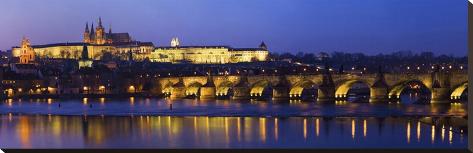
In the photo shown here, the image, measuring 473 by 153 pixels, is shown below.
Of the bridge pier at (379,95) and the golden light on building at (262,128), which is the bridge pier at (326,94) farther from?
the golden light on building at (262,128)

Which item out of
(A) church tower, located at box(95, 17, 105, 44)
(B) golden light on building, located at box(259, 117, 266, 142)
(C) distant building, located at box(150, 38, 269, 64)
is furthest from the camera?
(A) church tower, located at box(95, 17, 105, 44)

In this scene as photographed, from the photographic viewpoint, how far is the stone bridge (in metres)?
32.0

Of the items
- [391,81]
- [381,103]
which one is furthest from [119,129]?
[391,81]

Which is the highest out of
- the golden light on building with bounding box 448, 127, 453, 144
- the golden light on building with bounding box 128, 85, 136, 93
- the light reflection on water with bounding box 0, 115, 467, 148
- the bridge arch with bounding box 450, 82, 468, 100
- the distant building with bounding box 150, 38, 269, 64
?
the distant building with bounding box 150, 38, 269, 64

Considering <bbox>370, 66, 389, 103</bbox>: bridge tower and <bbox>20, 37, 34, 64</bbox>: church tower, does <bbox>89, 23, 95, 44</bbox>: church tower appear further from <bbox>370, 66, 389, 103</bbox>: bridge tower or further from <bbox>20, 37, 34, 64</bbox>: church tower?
<bbox>370, 66, 389, 103</bbox>: bridge tower

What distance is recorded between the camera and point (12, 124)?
24.9 metres

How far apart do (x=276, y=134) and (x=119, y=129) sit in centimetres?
443

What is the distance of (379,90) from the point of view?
1366 inches

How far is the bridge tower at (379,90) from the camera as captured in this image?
113 feet

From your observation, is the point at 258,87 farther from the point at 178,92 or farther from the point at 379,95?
the point at 379,95

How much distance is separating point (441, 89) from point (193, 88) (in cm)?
1969

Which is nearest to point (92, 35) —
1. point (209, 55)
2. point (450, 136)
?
point (209, 55)

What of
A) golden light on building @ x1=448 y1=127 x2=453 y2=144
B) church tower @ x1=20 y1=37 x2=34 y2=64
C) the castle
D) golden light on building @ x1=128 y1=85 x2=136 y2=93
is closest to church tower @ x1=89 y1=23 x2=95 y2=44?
the castle

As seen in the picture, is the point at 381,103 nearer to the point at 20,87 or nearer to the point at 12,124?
the point at 12,124
